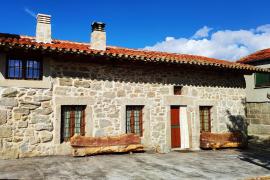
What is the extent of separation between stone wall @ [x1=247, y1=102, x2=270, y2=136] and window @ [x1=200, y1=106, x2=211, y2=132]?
6.81 m

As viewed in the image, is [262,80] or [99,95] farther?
[262,80]

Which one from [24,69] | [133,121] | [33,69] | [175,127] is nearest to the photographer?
[24,69]

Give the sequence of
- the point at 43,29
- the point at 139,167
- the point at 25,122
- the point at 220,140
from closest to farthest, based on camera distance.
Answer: the point at 139,167 → the point at 25,122 → the point at 43,29 → the point at 220,140

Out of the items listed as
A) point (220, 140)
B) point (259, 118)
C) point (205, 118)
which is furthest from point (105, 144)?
point (259, 118)

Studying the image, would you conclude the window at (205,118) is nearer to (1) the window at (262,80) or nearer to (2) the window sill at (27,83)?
(2) the window sill at (27,83)

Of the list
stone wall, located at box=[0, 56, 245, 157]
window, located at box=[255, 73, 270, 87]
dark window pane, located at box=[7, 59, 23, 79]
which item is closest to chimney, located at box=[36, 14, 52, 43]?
stone wall, located at box=[0, 56, 245, 157]

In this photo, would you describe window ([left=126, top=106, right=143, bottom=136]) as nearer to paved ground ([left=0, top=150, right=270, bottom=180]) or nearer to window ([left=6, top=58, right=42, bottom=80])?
paved ground ([left=0, top=150, right=270, bottom=180])

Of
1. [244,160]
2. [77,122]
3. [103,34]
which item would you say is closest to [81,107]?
[77,122]

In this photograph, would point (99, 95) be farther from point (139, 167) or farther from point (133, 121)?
point (139, 167)

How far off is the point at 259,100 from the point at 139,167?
1332 centimetres

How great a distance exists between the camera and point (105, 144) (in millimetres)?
9578

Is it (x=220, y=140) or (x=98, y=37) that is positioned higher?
(x=98, y=37)

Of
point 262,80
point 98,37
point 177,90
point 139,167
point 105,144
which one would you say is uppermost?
point 98,37

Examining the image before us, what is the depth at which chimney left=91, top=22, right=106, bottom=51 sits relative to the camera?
10.6 metres
